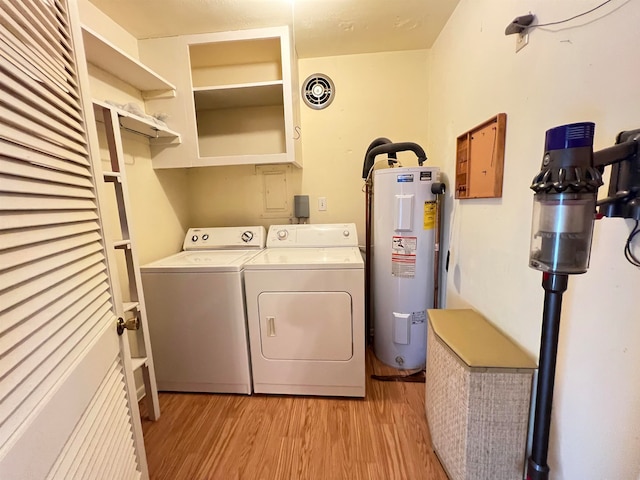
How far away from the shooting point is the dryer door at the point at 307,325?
5.31 ft

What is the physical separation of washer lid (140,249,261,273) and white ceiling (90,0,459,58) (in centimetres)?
147

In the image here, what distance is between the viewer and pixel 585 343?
0.82 meters

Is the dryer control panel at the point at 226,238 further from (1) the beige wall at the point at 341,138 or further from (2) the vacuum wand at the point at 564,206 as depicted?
(2) the vacuum wand at the point at 564,206

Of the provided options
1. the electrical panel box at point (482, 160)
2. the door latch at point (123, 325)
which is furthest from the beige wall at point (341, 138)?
the door latch at point (123, 325)

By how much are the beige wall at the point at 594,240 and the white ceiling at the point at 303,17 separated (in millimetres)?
432

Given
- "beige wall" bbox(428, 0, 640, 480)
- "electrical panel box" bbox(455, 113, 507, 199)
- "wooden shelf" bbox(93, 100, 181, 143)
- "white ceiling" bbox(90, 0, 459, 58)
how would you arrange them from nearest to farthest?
"beige wall" bbox(428, 0, 640, 480)
"electrical panel box" bbox(455, 113, 507, 199)
"wooden shelf" bbox(93, 100, 181, 143)
"white ceiling" bbox(90, 0, 459, 58)

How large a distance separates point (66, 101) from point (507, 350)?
1.60 meters

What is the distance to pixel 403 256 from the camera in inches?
73.2

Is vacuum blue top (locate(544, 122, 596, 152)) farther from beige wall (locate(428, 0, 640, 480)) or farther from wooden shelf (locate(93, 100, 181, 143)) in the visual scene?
wooden shelf (locate(93, 100, 181, 143))

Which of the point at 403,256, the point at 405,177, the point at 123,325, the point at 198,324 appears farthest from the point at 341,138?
the point at 123,325

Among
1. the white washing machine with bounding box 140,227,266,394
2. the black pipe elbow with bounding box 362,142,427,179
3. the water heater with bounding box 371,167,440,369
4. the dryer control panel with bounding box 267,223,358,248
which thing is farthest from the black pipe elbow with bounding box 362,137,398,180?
the white washing machine with bounding box 140,227,266,394

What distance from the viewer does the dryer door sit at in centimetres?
162

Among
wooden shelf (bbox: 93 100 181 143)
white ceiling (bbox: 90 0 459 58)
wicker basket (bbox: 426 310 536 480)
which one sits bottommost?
wicker basket (bbox: 426 310 536 480)

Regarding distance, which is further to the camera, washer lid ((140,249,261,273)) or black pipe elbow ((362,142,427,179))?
black pipe elbow ((362,142,427,179))
